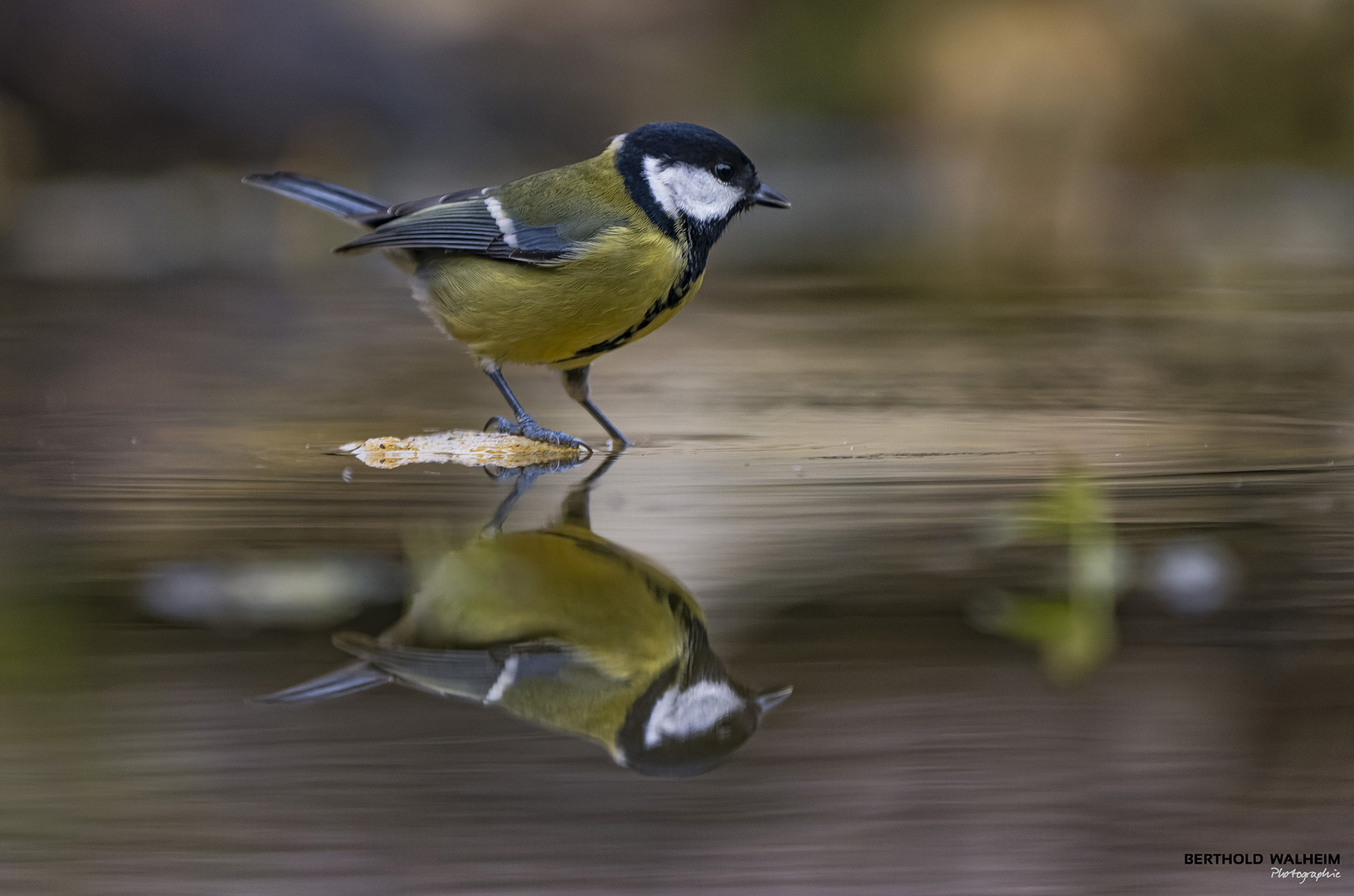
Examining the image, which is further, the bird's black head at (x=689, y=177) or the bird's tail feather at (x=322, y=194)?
the bird's tail feather at (x=322, y=194)

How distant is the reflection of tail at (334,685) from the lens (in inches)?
74.2

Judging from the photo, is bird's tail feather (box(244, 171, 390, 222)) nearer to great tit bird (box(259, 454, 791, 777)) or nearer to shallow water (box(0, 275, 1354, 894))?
shallow water (box(0, 275, 1354, 894))

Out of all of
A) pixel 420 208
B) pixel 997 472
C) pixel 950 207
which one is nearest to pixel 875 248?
pixel 950 207

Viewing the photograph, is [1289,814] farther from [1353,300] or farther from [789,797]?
[1353,300]

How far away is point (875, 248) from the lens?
8.20 metres

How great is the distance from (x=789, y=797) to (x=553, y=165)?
925cm

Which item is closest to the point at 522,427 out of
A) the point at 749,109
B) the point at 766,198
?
the point at 766,198

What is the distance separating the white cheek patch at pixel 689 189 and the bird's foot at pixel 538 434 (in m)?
Result: 0.64

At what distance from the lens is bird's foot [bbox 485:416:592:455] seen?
12.6 feet

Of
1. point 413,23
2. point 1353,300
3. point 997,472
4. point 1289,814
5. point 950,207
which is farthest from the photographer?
point 413,23

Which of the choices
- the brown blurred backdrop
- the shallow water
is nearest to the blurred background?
the shallow water

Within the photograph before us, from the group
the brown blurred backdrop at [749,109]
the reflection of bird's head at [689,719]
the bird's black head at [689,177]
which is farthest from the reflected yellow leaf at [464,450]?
the brown blurred backdrop at [749,109]

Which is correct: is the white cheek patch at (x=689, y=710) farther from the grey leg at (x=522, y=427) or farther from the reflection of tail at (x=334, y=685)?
the grey leg at (x=522, y=427)

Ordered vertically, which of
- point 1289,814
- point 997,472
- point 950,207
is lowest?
point 950,207
